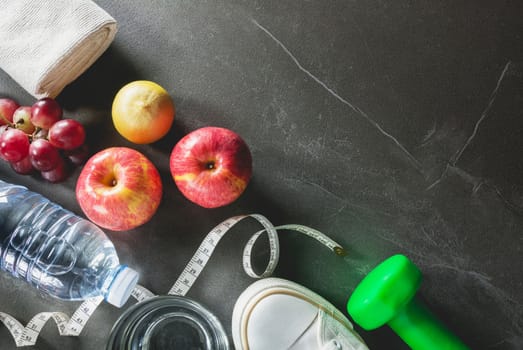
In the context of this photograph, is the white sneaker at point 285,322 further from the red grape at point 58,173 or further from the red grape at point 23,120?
the red grape at point 23,120

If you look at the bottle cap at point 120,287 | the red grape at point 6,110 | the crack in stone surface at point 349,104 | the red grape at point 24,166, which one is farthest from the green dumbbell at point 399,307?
the red grape at point 6,110

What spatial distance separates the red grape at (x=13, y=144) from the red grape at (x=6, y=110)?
8 cm

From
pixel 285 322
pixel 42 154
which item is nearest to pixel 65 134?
pixel 42 154

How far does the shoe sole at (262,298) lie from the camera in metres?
1.51

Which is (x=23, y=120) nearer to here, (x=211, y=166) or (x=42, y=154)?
(x=42, y=154)

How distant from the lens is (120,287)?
1346mm

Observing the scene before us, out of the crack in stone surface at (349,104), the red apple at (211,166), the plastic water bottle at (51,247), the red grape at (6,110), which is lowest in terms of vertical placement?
the plastic water bottle at (51,247)

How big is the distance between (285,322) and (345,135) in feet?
1.97

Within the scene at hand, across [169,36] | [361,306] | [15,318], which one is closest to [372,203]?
[361,306]

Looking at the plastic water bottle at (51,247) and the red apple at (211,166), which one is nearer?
the red apple at (211,166)

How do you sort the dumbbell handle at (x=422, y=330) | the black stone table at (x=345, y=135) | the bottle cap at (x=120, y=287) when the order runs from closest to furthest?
the bottle cap at (x=120, y=287) < the dumbbell handle at (x=422, y=330) < the black stone table at (x=345, y=135)

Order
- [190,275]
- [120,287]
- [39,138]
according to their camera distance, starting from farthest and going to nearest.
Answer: [190,275], [39,138], [120,287]

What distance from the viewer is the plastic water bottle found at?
1.50m

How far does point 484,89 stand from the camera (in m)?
1.61
